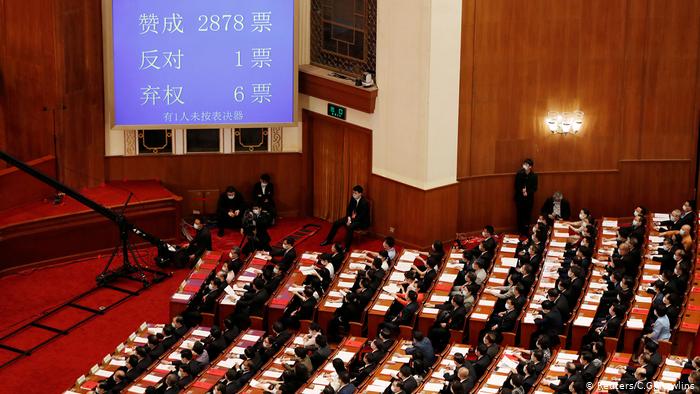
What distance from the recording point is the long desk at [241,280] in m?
20.1

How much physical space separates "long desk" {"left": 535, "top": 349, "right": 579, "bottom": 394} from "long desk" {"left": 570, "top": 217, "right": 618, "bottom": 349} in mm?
727

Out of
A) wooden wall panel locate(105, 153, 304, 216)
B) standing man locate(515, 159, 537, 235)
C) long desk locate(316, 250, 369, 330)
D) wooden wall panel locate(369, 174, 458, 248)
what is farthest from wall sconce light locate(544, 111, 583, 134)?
wooden wall panel locate(105, 153, 304, 216)

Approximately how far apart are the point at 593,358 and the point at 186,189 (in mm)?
10336

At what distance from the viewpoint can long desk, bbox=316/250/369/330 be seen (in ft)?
64.7

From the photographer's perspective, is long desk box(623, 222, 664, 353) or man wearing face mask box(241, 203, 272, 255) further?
man wearing face mask box(241, 203, 272, 255)

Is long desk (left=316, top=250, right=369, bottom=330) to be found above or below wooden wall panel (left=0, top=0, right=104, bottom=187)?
below

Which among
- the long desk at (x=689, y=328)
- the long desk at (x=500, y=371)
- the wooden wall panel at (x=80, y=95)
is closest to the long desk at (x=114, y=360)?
the long desk at (x=500, y=371)

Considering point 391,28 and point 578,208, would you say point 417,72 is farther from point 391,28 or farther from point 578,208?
point 578,208

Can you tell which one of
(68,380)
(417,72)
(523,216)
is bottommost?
(68,380)

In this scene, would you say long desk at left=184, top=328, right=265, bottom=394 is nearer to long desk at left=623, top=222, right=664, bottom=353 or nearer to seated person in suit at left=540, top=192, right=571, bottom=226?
long desk at left=623, top=222, right=664, bottom=353

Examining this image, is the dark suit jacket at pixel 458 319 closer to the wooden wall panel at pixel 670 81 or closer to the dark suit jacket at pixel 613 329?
the dark suit jacket at pixel 613 329

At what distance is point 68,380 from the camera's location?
1883 cm

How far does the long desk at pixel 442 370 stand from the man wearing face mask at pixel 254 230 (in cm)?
568

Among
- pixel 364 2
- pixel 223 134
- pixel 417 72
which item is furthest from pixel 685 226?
pixel 223 134
